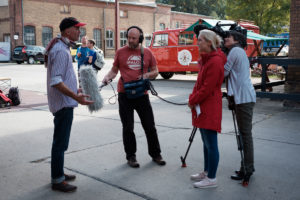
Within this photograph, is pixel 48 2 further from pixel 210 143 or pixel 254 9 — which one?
pixel 210 143

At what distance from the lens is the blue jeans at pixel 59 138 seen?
3.71 meters

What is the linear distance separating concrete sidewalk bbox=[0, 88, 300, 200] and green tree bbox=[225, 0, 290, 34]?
19.2 meters

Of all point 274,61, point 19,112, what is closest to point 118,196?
point 19,112

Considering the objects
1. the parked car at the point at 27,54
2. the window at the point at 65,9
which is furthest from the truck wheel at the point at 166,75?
the window at the point at 65,9

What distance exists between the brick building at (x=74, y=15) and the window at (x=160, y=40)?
1277 centimetres

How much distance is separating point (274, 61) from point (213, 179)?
568cm

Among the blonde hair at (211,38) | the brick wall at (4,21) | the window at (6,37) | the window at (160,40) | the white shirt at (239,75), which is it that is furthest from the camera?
the window at (6,37)

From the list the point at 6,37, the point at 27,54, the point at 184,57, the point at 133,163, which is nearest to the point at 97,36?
the point at 6,37

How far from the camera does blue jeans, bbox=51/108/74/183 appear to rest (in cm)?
371

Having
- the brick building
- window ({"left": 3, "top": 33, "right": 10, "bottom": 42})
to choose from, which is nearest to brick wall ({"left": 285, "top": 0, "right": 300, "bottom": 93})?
the brick building

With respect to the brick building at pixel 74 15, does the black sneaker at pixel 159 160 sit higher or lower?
lower

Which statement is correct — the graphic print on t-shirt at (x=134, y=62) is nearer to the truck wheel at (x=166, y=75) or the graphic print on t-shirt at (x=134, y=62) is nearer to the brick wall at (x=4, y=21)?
the truck wheel at (x=166, y=75)

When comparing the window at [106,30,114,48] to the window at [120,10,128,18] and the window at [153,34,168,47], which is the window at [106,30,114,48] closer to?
the window at [120,10,128,18]

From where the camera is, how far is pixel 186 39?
1638 centimetres
